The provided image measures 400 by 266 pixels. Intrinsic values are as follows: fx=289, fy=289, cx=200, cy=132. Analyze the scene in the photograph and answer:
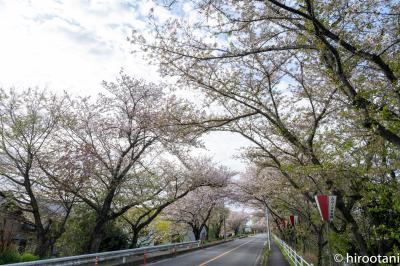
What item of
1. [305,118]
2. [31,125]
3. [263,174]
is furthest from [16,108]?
[263,174]

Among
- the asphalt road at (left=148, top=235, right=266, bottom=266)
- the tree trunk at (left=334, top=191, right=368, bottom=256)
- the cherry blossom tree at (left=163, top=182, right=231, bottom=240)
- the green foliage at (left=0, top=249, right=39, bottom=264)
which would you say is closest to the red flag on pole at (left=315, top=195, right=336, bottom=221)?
the tree trunk at (left=334, top=191, right=368, bottom=256)

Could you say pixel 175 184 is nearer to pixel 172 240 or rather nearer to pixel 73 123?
pixel 73 123

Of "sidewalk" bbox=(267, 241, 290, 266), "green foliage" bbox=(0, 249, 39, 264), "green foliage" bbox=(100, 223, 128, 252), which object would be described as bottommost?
"sidewalk" bbox=(267, 241, 290, 266)

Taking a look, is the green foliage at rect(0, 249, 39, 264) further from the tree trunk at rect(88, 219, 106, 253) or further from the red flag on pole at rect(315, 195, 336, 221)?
the red flag on pole at rect(315, 195, 336, 221)

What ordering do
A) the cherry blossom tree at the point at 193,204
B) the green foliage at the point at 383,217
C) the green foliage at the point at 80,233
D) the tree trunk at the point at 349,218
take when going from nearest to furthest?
the green foliage at the point at 383,217
the tree trunk at the point at 349,218
the green foliage at the point at 80,233
the cherry blossom tree at the point at 193,204

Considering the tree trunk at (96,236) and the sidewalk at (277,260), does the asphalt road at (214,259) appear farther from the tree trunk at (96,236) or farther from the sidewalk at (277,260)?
the tree trunk at (96,236)

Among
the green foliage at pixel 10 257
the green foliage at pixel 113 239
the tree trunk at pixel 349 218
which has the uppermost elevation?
the tree trunk at pixel 349 218

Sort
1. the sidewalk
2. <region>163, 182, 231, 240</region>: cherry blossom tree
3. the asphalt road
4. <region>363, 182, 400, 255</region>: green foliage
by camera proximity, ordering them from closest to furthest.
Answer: <region>363, 182, 400, 255</region>: green foliage
the asphalt road
the sidewalk
<region>163, 182, 231, 240</region>: cherry blossom tree

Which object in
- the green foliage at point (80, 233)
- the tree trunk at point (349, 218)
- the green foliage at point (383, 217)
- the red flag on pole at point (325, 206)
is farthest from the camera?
the green foliage at point (80, 233)

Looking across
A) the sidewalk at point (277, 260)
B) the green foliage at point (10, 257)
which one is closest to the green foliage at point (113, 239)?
the green foliage at point (10, 257)

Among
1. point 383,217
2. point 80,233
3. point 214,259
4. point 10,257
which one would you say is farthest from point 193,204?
point 383,217

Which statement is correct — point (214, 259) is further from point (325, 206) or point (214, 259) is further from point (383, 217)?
point (325, 206)

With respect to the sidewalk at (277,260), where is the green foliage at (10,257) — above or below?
above

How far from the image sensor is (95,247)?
14.5 meters
